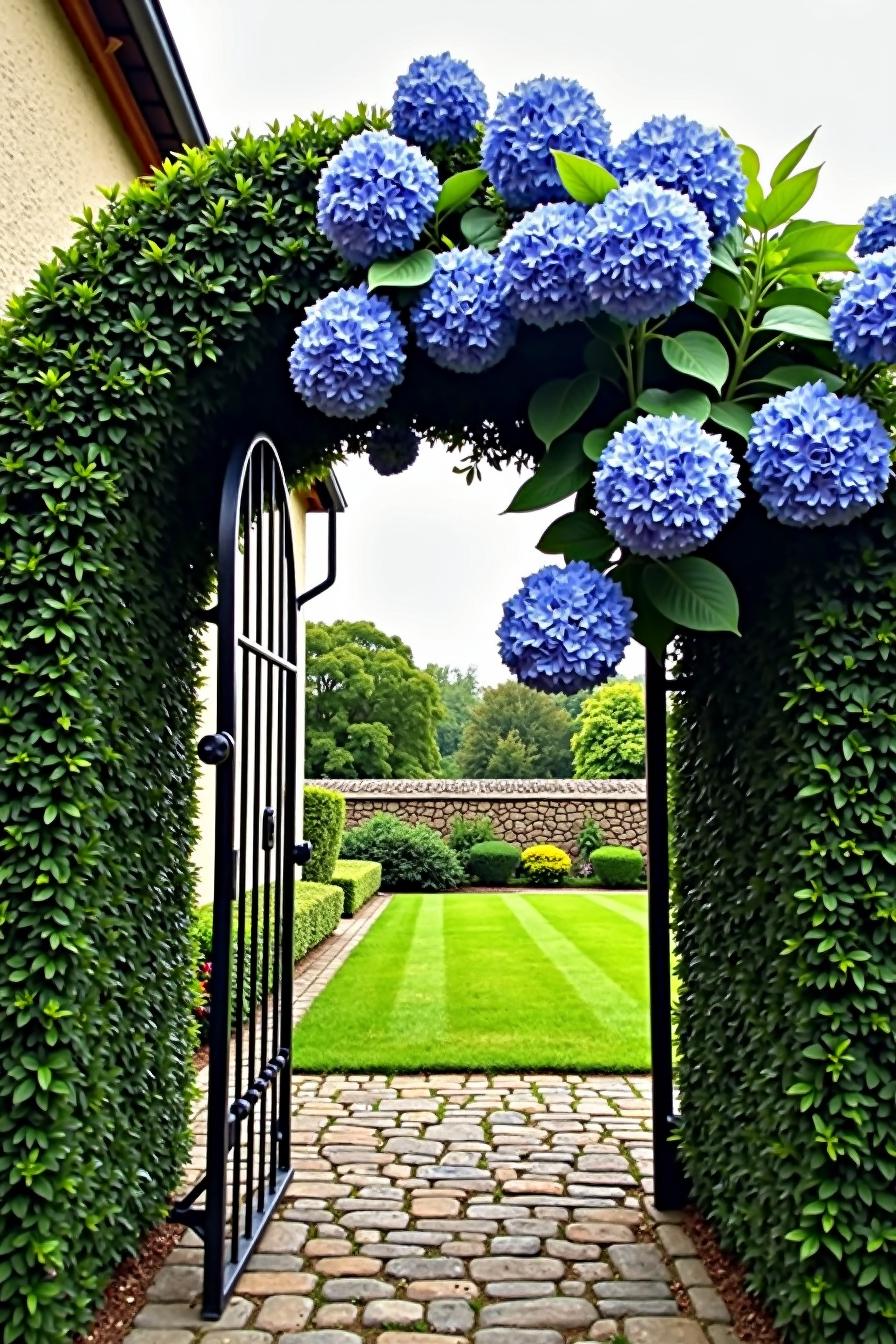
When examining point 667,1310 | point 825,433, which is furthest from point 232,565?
point 667,1310

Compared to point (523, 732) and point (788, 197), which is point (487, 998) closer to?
point (788, 197)

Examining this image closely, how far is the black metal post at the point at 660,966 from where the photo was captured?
12.1 ft

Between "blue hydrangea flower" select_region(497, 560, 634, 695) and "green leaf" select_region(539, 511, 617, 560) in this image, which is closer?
"blue hydrangea flower" select_region(497, 560, 634, 695)

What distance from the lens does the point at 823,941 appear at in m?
2.43

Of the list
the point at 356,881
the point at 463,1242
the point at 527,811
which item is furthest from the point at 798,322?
the point at 527,811

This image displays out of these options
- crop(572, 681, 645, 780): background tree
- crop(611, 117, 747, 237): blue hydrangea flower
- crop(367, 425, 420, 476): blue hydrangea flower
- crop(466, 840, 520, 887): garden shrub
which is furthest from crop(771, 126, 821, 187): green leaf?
crop(572, 681, 645, 780): background tree

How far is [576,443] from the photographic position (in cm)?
257

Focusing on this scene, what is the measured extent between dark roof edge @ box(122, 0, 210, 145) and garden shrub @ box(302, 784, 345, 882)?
7.83m

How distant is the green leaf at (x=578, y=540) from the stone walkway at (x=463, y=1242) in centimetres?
213

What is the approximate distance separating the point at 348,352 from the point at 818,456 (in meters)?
1.12

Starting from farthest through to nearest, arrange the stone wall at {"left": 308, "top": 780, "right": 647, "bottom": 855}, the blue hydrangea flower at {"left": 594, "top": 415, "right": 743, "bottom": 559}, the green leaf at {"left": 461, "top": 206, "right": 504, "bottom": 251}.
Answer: the stone wall at {"left": 308, "top": 780, "right": 647, "bottom": 855}, the green leaf at {"left": 461, "top": 206, "right": 504, "bottom": 251}, the blue hydrangea flower at {"left": 594, "top": 415, "right": 743, "bottom": 559}

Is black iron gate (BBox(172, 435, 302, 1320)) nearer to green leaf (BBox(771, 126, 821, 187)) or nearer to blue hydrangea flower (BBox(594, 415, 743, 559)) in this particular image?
blue hydrangea flower (BBox(594, 415, 743, 559))

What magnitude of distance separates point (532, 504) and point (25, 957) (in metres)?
1.62

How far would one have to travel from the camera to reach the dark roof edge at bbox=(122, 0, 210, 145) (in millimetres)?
4934
